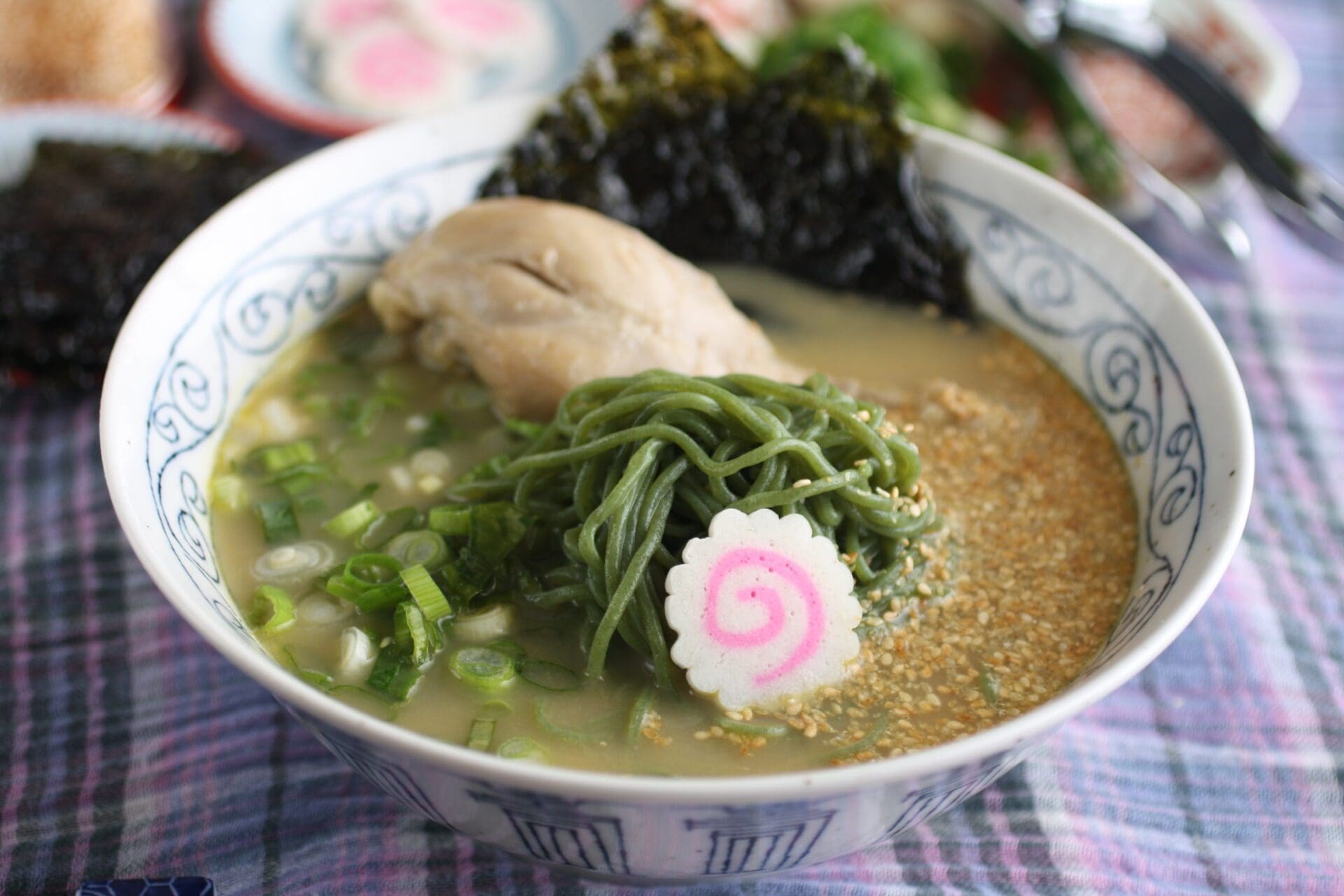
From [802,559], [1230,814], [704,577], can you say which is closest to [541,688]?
[704,577]

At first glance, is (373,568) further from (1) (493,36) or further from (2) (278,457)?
(1) (493,36)

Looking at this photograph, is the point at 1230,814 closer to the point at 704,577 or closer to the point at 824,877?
the point at 824,877

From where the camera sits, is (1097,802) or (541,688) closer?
(541,688)

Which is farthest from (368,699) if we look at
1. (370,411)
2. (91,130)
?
(91,130)

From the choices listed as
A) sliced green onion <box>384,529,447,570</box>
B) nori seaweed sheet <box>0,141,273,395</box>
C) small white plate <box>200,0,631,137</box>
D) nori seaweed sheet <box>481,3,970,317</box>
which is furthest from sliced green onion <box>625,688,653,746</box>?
small white plate <box>200,0,631,137</box>

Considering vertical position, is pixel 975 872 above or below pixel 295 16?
above
